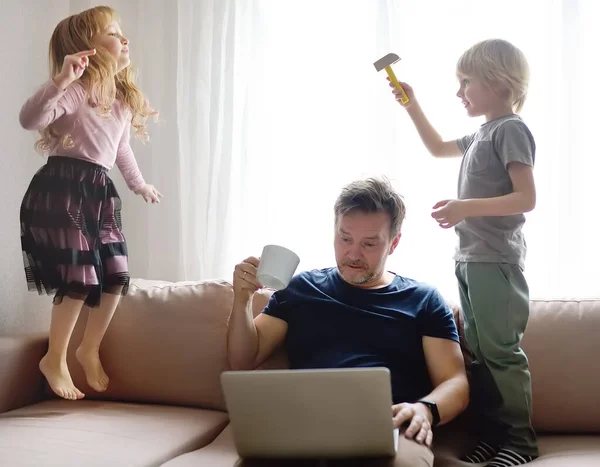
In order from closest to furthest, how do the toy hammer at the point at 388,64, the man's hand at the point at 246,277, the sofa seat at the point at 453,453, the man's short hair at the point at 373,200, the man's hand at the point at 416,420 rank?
the man's hand at the point at 416,420 → the sofa seat at the point at 453,453 → the man's hand at the point at 246,277 → the man's short hair at the point at 373,200 → the toy hammer at the point at 388,64

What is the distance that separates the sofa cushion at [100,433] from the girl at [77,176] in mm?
103

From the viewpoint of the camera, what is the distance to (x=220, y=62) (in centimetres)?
241

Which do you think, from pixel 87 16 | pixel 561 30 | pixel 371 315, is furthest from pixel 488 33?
pixel 87 16

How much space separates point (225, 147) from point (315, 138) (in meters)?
0.31

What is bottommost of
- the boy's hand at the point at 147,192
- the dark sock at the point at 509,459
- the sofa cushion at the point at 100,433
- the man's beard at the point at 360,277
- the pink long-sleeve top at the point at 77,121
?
the dark sock at the point at 509,459

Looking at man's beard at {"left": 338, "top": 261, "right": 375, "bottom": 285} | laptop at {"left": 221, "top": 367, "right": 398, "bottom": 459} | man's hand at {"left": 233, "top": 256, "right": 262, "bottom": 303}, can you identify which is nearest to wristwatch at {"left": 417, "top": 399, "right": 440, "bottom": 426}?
laptop at {"left": 221, "top": 367, "right": 398, "bottom": 459}

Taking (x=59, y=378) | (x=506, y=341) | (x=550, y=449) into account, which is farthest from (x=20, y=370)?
(x=550, y=449)

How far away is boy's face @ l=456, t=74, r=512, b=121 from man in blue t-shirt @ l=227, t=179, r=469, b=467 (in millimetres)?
299

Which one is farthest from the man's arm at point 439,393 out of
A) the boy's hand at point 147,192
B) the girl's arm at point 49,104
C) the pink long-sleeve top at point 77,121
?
the girl's arm at point 49,104

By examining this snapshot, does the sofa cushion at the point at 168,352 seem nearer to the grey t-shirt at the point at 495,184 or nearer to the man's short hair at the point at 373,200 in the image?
the man's short hair at the point at 373,200

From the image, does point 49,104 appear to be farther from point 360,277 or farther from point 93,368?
point 360,277

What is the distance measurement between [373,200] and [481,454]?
0.67 meters

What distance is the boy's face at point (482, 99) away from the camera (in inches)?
70.6

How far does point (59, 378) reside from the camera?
1.86 metres
